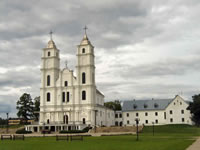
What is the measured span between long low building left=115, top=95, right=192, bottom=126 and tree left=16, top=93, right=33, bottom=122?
30.2 meters

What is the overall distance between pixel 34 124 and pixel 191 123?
4843 cm

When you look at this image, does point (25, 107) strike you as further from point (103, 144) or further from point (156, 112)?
point (103, 144)

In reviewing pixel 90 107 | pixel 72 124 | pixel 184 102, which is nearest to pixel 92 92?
pixel 90 107

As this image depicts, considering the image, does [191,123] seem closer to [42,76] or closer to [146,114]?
[146,114]

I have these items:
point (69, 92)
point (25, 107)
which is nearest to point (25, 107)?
point (25, 107)

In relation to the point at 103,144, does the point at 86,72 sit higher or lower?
higher

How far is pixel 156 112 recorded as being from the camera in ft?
337

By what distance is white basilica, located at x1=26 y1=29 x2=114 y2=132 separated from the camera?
286 ft

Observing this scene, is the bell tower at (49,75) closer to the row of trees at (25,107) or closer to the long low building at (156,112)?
the row of trees at (25,107)

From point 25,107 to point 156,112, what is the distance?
141 feet

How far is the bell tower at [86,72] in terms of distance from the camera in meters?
87.9

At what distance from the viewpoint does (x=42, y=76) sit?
93625 millimetres

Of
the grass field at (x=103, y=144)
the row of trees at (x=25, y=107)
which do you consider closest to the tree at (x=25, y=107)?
the row of trees at (x=25, y=107)

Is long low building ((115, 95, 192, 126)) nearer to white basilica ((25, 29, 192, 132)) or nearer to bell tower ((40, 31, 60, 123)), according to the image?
white basilica ((25, 29, 192, 132))
